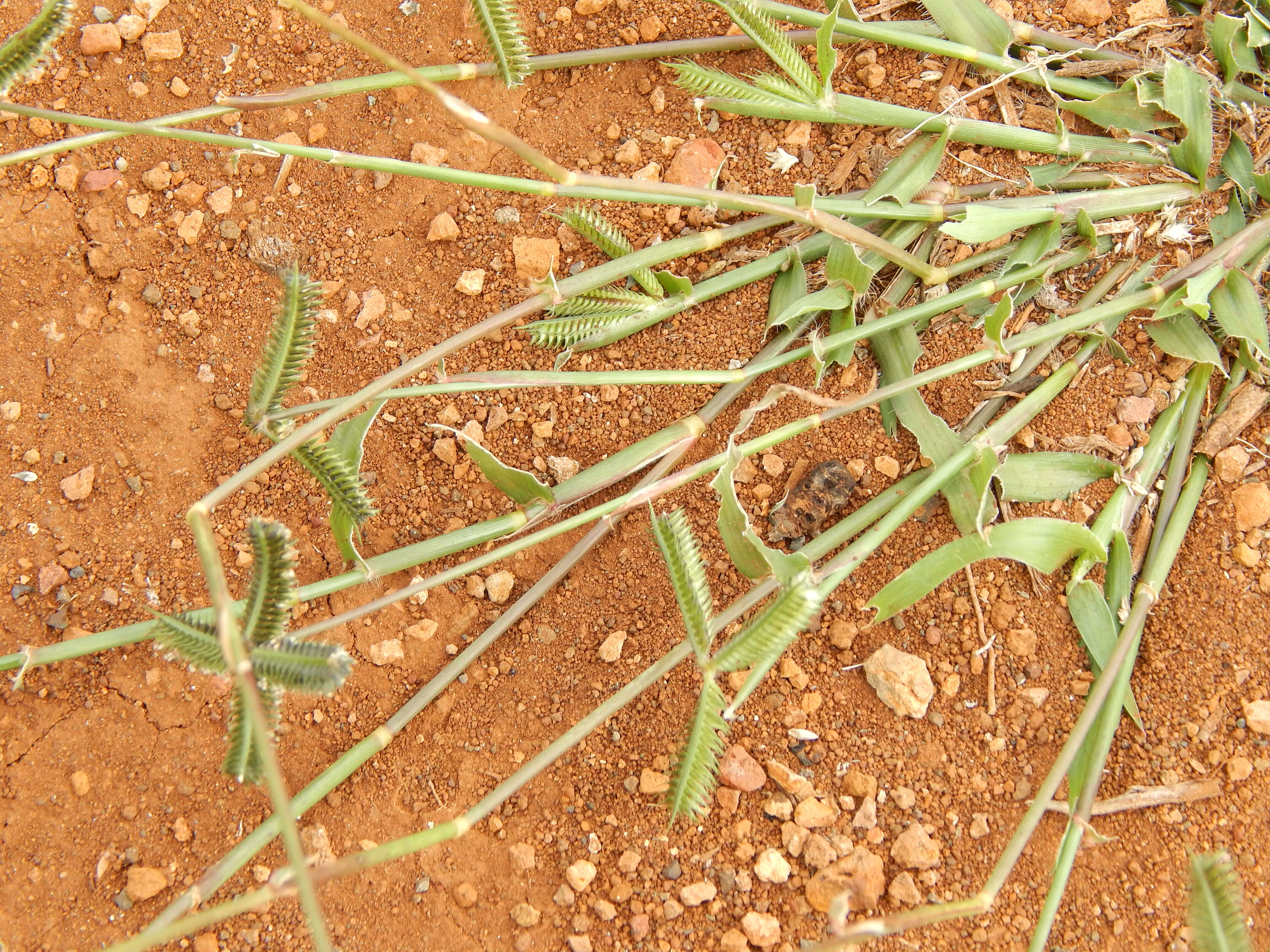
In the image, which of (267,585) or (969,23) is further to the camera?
(969,23)

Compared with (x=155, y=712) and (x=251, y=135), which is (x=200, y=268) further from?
(x=155, y=712)

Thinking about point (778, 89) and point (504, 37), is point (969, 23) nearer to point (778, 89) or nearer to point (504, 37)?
point (778, 89)

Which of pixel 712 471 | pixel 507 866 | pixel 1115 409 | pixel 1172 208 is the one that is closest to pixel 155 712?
pixel 507 866

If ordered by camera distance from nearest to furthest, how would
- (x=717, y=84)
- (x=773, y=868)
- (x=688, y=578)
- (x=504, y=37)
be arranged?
1. (x=688, y=578)
2. (x=504, y=37)
3. (x=773, y=868)
4. (x=717, y=84)

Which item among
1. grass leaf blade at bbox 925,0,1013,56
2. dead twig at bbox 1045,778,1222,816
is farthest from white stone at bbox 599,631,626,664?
grass leaf blade at bbox 925,0,1013,56

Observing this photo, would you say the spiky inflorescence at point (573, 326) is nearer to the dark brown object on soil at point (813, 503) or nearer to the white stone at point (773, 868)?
the dark brown object on soil at point (813, 503)

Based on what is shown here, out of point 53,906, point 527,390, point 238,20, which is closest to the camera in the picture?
point 53,906

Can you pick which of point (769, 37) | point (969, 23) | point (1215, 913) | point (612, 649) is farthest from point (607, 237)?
point (1215, 913)

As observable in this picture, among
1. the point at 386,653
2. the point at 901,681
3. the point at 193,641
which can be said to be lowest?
the point at 901,681
